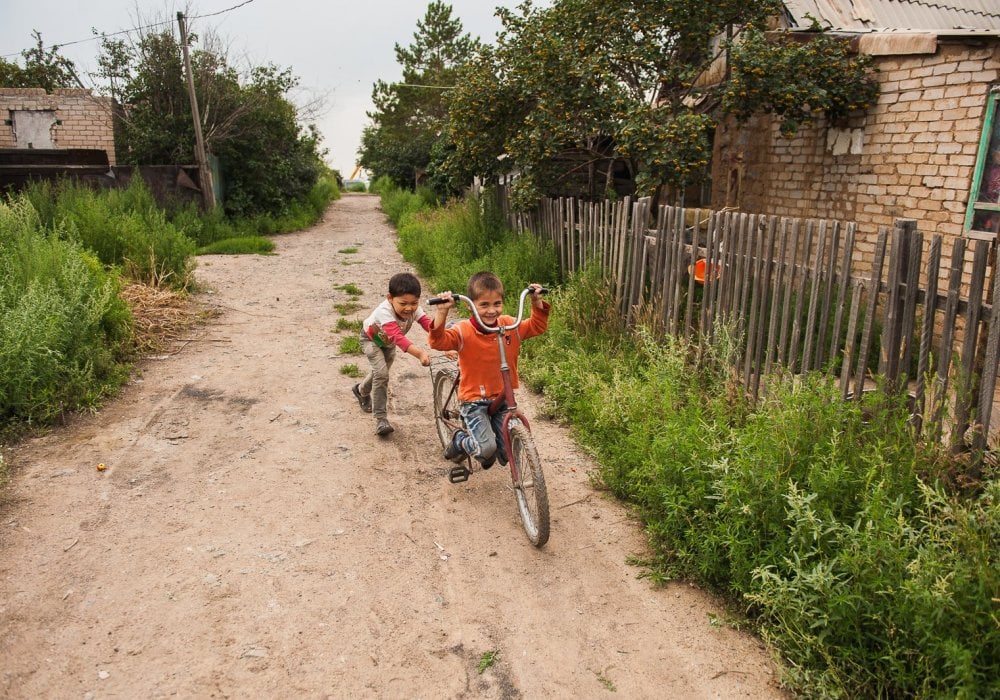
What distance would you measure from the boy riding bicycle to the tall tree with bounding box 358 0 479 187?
2759 centimetres

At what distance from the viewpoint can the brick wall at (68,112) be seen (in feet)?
58.2

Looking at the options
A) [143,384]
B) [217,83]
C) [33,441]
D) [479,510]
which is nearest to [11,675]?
[479,510]

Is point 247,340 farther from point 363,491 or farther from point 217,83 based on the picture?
point 217,83

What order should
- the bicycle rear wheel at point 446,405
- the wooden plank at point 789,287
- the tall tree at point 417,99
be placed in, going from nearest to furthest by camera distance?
the wooden plank at point 789,287 → the bicycle rear wheel at point 446,405 → the tall tree at point 417,99

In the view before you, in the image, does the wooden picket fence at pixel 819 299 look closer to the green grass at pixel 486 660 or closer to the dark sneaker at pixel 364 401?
the green grass at pixel 486 660

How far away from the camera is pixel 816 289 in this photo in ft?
14.6

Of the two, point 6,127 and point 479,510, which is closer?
point 479,510

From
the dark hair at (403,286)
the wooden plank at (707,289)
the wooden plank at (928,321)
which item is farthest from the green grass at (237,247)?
the wooden plank at (928,321)

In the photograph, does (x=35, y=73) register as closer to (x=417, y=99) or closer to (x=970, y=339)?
(x=417, y=99)

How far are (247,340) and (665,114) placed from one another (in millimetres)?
5573

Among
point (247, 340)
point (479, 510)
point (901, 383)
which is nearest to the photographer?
point (901, 383)

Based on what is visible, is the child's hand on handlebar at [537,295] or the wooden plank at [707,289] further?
the wooden plank at [707,289]

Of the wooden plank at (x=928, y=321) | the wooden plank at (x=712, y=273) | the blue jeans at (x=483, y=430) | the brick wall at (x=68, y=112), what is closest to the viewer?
the wooden plank at (x=928, y=321)

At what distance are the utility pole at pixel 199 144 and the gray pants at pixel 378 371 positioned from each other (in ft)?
47.1
